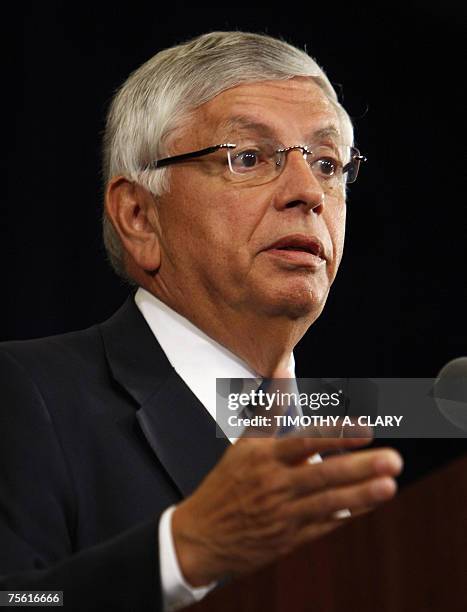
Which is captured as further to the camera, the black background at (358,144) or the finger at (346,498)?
the black background at (358,144)

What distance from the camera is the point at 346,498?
1011 mm

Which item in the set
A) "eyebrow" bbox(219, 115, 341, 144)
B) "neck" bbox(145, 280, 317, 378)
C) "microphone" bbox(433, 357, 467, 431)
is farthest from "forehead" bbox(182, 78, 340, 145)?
"microphone" bbox(433, 357, 467, 431)

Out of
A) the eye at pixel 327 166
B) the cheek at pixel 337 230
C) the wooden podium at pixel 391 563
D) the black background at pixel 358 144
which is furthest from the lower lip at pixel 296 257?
the wooden podium at pixel 391 563

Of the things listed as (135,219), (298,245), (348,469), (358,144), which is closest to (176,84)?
(135,219)

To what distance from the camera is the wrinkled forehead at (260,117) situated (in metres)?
2.12

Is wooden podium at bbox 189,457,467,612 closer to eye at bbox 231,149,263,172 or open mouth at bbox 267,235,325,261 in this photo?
open mouth at bbox 267,235,325,261

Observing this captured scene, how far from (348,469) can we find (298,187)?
1.12m

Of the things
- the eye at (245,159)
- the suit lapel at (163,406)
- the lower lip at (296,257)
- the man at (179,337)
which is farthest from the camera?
the eye at (245,159)

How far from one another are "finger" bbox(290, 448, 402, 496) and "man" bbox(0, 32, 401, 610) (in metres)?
0.08

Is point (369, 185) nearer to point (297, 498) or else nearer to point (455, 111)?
point (455, 111)

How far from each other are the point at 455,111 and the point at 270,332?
4.90 feet

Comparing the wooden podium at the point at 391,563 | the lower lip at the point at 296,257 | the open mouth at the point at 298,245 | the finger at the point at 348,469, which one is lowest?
the wooden podium at the point at 391,563

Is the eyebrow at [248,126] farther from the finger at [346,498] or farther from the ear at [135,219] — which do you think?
the finger at [346,498]

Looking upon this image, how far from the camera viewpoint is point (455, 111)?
129 inches
